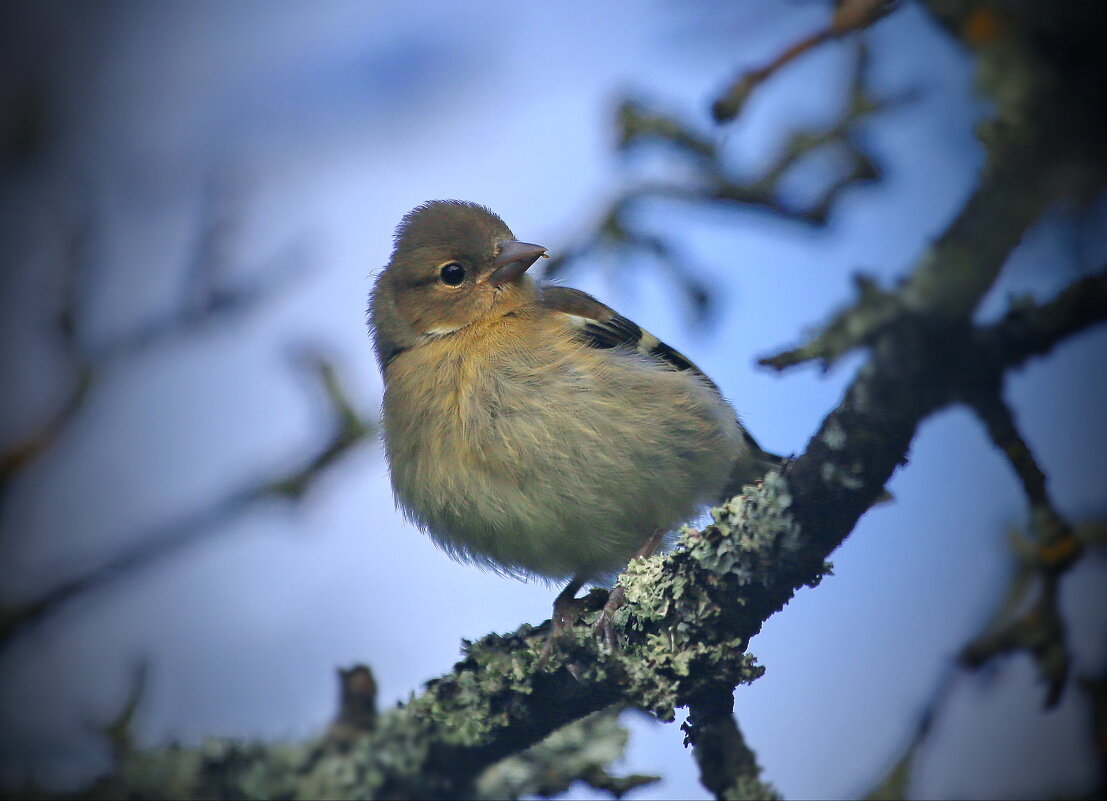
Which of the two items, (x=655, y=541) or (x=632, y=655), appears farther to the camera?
(x=655, y=541)

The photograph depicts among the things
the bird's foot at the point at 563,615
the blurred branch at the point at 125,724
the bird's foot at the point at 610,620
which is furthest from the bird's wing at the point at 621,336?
the blurred branch at the point at 125,724

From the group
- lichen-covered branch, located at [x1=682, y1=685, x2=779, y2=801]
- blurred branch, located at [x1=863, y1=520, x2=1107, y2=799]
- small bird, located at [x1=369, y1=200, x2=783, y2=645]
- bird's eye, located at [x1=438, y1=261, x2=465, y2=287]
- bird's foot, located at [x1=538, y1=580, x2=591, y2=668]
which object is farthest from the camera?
bird's eye, located at [x1=438, y1=261, x2=465, y2=287]

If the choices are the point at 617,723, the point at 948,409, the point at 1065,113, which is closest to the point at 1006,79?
the point at 1065,113

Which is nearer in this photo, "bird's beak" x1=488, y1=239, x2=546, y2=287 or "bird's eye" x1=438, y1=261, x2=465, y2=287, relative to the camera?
"bird's beak" x1=488, y1=239, x2=546, y2=287

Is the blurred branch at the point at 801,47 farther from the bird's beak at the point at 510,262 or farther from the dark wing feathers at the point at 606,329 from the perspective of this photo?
the bird's beak at the point at 510,262

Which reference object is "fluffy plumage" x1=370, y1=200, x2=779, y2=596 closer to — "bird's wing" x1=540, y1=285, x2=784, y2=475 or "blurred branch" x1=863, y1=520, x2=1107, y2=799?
"bird's wing" x1=540, y1=285, x2=784, y2=475

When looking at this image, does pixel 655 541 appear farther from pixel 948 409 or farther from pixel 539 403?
pixel 948 409

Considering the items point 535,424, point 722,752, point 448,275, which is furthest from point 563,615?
point 448,275

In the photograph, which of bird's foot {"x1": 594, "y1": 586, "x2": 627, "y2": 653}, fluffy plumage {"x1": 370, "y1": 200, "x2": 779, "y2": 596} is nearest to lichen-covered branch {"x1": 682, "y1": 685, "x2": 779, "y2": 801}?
bird's foot {"x1": 594, "y1": 586, "x2": 627, "y2": 653}
